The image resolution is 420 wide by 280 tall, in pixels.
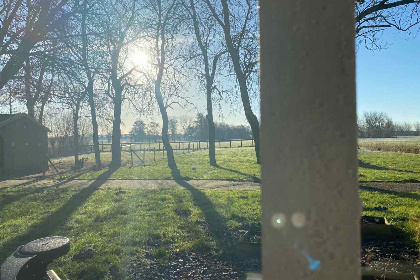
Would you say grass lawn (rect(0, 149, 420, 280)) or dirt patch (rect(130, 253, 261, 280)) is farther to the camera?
grass lawn (rect(0, 149, 420, 280))

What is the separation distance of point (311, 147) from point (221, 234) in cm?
518

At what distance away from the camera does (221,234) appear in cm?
589

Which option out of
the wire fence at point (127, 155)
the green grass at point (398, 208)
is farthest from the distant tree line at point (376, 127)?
the green grass at point (398, 208)

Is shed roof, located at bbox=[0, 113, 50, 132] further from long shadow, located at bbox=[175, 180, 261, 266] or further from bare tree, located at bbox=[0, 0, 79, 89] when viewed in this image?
long shadow, located at bbox=[175, 180, 261, 266]

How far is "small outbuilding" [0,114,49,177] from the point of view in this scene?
19.3 m

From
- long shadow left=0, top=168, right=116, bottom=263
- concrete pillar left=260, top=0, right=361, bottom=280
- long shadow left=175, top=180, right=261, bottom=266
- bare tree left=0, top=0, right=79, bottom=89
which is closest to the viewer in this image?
concrete pillar left=260, top=0, right=361, bottom=280

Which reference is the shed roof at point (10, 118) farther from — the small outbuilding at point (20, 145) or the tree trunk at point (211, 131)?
the tree trunk at point (211, 131)

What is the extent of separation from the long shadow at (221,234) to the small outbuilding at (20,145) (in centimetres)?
1334

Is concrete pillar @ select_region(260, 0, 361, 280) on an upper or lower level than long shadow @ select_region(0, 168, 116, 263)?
upper

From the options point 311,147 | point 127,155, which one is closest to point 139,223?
point 311,147

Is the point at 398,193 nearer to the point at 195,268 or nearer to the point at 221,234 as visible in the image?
the point at 221,234

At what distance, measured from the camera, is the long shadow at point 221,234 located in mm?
4863

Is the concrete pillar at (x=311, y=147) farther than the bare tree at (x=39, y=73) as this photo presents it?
No

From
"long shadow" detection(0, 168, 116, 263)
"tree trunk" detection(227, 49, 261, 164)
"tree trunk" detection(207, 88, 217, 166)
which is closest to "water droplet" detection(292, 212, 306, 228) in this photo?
"long shadow" detection(0, 168, 116, 263)
